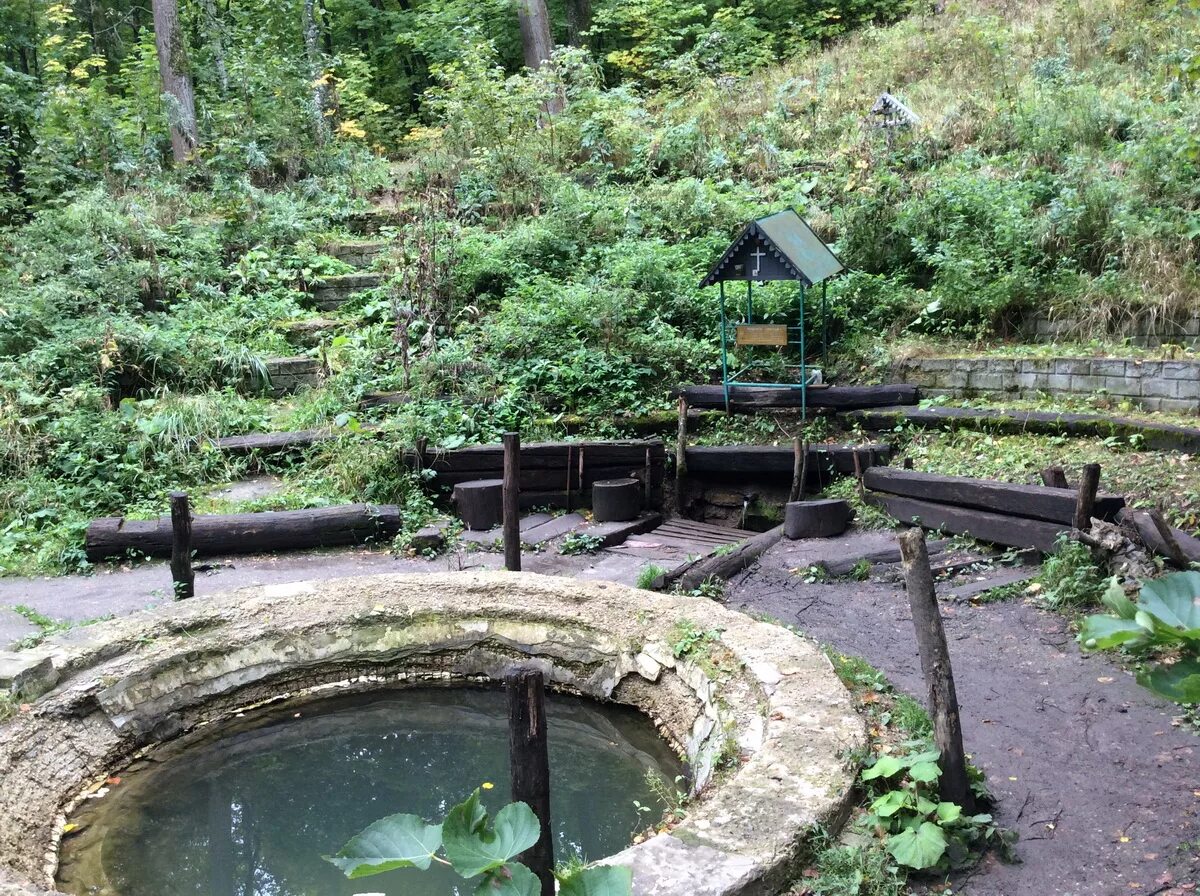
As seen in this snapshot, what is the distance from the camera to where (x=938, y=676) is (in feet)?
14.2

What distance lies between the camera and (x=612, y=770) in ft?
19.7

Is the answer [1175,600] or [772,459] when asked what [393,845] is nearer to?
[1175,600]

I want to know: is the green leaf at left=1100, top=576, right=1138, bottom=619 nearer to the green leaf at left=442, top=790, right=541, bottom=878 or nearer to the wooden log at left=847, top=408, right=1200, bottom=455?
the green leaf at left=442, top=790, right=541, bottom=878

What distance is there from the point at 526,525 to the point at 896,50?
41.3 ft

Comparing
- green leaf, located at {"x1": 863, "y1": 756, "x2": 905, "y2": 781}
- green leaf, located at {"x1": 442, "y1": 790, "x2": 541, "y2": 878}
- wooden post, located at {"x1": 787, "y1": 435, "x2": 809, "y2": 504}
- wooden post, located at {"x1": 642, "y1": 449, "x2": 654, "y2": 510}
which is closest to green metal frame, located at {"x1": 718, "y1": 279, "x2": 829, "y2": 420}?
wooden post, located at {"x1": 787, "y1": 435, "x2": 809, "y2": 504}

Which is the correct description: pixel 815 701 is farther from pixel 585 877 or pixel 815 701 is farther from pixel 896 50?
pixel 896 50

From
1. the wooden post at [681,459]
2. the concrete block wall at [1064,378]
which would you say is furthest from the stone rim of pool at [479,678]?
the concrete block wall at [1064,378]

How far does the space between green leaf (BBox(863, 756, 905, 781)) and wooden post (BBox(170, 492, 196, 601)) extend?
17.0 ft

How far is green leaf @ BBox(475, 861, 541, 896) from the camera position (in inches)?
79.3

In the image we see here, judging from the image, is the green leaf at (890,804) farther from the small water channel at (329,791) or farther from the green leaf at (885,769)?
the small water channel at (329,791)

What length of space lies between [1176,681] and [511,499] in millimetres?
6225

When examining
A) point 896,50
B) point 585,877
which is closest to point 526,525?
point 585,877

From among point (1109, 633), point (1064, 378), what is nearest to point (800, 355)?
point (1064, 378)

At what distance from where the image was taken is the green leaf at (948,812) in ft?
13.3
